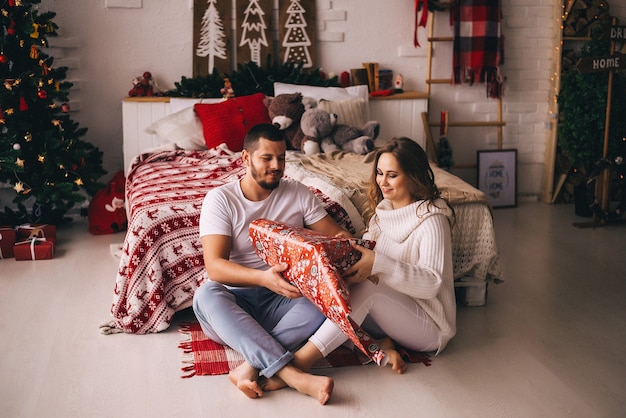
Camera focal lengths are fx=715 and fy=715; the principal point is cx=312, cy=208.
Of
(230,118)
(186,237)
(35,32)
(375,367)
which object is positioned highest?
(35,32)

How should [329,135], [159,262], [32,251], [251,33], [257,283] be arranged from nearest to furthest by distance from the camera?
[257,283] < [159,262] < [32,251] < [329,135] < [251,33]

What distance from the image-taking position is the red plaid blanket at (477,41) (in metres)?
5.38

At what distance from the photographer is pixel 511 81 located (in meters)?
5.72

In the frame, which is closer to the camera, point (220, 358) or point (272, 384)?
point (272, 384)

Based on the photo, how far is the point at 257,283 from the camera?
8.64ft

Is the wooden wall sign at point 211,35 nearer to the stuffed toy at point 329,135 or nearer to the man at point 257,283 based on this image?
the stuffed toy at point 329,135

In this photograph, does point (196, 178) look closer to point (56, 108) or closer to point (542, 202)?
point (56, 108)

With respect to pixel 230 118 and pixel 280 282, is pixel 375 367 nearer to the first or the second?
pixel 280 282

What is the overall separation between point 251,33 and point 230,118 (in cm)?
87

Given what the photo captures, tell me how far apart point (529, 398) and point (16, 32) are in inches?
145

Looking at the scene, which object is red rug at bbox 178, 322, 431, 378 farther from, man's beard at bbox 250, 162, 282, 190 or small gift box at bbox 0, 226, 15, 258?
small gift box at bbox 0, 226, 15, 258

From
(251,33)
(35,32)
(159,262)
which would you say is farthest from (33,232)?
(251,33)

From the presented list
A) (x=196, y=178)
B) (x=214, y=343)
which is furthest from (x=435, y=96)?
(x=214, y=343)

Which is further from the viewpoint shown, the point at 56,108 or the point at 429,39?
the point at 429,39
